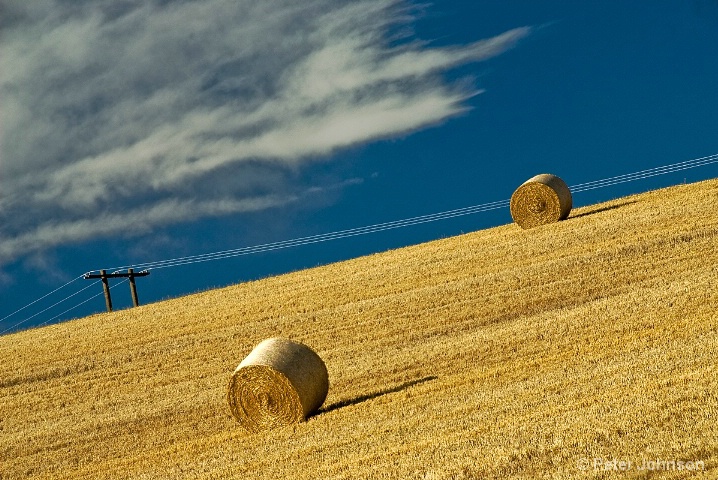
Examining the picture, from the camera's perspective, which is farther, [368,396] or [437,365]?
[437,365]

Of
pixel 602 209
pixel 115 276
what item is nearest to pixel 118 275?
pixel 115 276

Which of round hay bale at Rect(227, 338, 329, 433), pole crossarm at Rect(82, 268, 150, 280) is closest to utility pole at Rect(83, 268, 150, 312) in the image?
pole crossarm at Rect(82, 268, 150, 280)

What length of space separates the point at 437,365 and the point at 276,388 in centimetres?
380

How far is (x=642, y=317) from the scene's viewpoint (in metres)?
19.1

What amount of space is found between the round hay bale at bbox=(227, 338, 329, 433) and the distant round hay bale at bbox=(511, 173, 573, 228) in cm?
1704

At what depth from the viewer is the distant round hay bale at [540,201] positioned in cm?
3291

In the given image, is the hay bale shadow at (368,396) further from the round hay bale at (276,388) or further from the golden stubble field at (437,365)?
the round hay bale at (276,388)

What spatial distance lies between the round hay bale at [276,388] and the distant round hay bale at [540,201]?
55.9 ft

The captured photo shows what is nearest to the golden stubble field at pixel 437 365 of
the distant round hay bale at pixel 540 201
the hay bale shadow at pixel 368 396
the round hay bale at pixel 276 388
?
the hay bale shadow at pixel 368 396

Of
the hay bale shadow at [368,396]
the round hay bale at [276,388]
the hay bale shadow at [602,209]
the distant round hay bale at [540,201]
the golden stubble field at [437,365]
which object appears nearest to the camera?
the golden stubble field at [437,365]

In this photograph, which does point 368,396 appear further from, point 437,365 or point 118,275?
point 118,275

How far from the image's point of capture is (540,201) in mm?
33062

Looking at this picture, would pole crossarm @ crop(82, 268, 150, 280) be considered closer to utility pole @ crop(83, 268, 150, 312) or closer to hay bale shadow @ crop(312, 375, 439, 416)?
utility pole @ crop(83, 268, 150, 312)

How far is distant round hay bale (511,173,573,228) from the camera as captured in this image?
3291 cm
